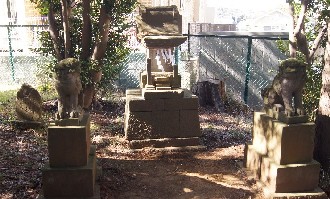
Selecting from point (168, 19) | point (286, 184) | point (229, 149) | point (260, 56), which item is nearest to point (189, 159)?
point (229, 149)

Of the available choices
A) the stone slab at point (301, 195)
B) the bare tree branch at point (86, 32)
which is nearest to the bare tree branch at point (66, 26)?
the bare tree branch at point (86, 32)

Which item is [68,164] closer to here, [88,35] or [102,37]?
[102,37]

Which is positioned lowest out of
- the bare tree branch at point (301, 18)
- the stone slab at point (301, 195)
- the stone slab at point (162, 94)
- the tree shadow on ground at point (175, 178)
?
the tree shadow on ground at point (175, 178)

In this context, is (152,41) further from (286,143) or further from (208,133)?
(286,143)

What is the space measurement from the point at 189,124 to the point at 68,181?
137 inches

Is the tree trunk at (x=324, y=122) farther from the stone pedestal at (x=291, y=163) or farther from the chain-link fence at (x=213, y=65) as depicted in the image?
the chain-link fence at (x=213, y=65)

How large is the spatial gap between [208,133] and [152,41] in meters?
2.83

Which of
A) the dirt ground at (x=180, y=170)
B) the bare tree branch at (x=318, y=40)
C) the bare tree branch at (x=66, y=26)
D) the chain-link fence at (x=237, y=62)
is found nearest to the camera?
the dirt ground at (x=180, y=170)

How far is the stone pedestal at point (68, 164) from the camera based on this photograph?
471 cm

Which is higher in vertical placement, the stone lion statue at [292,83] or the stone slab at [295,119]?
the stone lion statue at [292,83]

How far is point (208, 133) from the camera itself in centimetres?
855

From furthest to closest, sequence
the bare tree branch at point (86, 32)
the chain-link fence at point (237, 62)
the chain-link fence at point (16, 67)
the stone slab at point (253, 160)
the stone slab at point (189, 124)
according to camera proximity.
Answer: the chain-link fence at point (16, 67), the chain-link fence at point (237, 62), the bare tree branch at point (86, 32), the stone slab at point (189, 124), the stone slab at point (253, 160)

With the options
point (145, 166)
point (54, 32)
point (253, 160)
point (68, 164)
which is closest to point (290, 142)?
point (253, 160)

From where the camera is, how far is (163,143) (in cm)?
753
